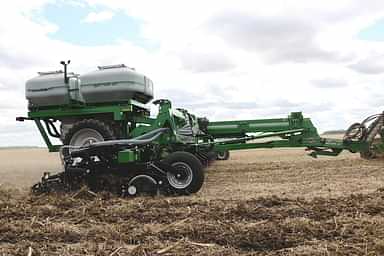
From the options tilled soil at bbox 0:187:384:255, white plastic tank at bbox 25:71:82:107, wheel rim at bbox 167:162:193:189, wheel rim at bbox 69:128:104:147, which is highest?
white plastic tank at bbox 25:71:82:107

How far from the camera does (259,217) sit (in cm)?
645

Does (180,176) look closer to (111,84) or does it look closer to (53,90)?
(111,84)

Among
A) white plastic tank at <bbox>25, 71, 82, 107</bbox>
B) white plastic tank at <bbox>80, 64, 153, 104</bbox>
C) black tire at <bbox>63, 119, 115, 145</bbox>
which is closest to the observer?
black tire at <bbox>63, 119, 115, 145</bbox>

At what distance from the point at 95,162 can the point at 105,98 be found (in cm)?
293

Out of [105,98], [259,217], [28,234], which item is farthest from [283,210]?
[105,98]

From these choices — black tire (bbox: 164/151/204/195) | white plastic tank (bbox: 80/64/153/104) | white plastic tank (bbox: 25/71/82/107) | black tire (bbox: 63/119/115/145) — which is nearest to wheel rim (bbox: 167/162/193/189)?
black tire (bbox: 164/151/204/195)

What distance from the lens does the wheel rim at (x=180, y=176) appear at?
30.9ft

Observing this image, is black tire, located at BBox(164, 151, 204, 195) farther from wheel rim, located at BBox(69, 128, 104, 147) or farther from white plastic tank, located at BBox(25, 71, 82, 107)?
white plastic tank, located at BBox(25, 71, 82, 107)

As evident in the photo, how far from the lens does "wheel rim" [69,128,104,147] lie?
39.4ft

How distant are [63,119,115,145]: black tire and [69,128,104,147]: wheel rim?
0.19 ft

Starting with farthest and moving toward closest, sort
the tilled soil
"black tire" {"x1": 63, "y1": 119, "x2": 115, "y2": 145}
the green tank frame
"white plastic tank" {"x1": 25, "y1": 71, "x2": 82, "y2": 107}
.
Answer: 1. "white plastic tank" {"x1": 25, "y1": 71, "x2": 82, "y2": 107}
2. "black tire" {"x1": 63, "y1": 119, "x2": 115, "y2": 145}
3. the green tank frame
4. the tilled soil

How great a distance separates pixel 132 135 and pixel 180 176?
324 cm

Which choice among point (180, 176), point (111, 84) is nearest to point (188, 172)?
point (180, 176)

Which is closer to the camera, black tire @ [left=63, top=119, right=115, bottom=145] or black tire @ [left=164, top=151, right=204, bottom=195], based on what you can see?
black tire @ [left=164, top=151, right=204, bottom=195]
